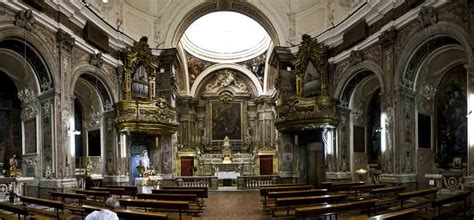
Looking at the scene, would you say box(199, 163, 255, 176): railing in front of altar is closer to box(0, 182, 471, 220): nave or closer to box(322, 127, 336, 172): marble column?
box(322, 127, 336, 172): marble column

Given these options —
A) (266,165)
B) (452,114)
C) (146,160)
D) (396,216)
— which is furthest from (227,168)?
(396,216)

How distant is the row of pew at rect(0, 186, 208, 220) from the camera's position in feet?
23.6

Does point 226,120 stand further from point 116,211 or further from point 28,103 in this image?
point 116,211

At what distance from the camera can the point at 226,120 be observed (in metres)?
28.2

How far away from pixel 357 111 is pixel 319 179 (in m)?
3.62

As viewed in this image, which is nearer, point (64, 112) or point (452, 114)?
point (64, 112)

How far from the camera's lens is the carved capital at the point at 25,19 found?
1038 centimetres

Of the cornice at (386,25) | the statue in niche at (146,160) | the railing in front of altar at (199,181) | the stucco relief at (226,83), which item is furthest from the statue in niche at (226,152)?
the cornice at (386,25)

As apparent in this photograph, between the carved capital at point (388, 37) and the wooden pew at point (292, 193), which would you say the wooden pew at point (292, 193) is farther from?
the carved capital at point (388, 37)

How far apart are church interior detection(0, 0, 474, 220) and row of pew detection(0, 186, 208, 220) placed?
2.2 inches

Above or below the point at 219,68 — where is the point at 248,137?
below

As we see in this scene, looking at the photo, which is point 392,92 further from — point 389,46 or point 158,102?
point 158,102

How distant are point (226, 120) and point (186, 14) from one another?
9786 mm

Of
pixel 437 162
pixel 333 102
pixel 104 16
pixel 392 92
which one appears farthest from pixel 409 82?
pixel 104 16
